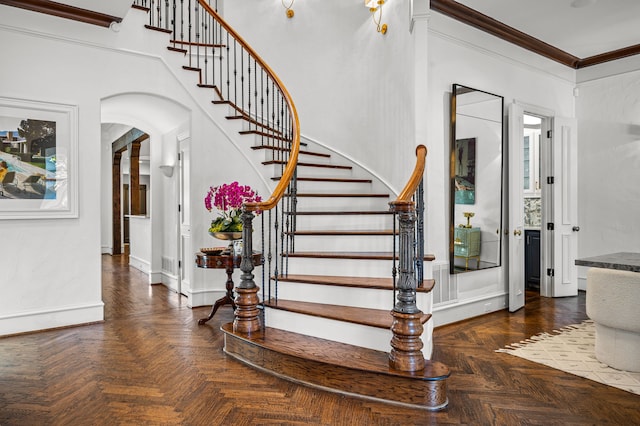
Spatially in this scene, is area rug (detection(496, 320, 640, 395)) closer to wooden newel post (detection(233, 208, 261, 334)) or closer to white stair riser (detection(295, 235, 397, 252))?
white stair riser (detection(295, 235, 397, 252))

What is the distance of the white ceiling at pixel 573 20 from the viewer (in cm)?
426

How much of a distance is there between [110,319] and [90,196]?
128 cm


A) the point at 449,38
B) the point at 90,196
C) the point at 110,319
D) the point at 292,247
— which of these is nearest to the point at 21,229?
the point at 90,196

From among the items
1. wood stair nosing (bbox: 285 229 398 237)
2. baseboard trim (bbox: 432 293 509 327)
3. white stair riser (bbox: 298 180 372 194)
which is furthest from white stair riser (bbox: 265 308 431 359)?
white stair riser (bbox: 298 180 372 194)

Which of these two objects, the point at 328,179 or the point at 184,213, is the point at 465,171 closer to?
the point at 328,179

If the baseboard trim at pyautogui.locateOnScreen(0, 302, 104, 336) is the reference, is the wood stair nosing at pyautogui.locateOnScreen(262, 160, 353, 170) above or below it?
above

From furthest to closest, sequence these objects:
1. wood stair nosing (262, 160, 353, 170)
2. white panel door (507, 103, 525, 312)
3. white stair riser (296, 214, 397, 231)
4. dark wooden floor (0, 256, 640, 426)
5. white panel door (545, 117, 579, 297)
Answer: white panel door (545, 117, 579, 297) < white panel door (507, 103, 525, 312) < wood stair nosing (262, 160, 353, 170) < white stair riser (296, 214, 397, 231) < dark wooden floor (0, 256, 640, 426)

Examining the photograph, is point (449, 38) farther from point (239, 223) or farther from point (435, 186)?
point (239, 223)

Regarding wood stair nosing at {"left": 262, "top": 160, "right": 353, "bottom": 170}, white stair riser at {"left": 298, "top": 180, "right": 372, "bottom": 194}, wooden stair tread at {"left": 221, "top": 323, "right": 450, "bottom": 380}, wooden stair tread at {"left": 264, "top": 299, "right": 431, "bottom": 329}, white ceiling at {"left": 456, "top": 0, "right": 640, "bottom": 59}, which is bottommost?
wooden stair tread at {"left": 221, "top": 323, "right": 450, "bottom": 380}

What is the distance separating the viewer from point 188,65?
5.02 meters

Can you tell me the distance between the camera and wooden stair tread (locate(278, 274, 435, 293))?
10.0ft

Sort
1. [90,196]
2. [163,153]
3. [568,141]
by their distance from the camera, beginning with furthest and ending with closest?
[163,153] < [568,141] < [90,196]

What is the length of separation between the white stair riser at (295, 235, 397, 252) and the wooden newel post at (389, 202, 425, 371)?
4.11 feet

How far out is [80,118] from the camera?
4.16m
